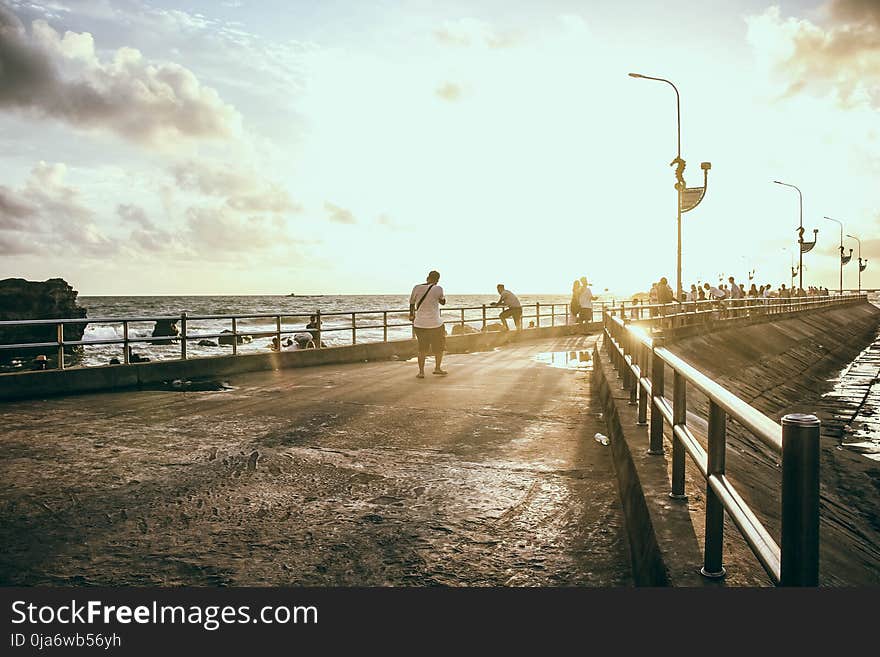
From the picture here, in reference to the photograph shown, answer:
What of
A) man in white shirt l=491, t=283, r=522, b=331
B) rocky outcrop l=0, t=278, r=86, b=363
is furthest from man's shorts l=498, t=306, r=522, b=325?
rocky outcrop l=0, t=278, r=86, b=363

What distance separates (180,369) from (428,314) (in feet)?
17.2

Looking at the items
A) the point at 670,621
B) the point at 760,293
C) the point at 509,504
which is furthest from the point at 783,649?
the point at 760,293

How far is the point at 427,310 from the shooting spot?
13141 mm

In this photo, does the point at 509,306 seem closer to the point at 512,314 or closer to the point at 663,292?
the point at 512,314

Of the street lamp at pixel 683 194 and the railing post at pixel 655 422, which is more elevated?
the street lamp at pixel 683 194

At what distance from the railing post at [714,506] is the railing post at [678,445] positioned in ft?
2.83

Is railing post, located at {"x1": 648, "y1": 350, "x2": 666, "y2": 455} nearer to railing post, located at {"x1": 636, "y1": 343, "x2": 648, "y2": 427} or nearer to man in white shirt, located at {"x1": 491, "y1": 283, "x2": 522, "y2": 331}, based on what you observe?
railing post, located at {"x1": 636, "y1": 343, "x2": 648, "y2": 427}

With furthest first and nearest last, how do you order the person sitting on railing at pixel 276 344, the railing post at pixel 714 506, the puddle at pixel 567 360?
the person sitting on railing at pixel 276 344
the puddle at pixel 567 360
the railing post at pixel 714 506

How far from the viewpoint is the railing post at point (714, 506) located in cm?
288

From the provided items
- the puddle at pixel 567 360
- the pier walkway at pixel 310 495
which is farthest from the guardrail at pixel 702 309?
the pier walkway at pixel 310 495

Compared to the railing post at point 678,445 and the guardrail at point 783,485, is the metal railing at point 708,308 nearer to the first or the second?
the railing post at point 678,445

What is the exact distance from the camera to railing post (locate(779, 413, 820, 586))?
1980mm

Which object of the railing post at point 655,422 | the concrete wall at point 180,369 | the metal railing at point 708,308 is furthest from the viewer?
the metal railing at point 708,308

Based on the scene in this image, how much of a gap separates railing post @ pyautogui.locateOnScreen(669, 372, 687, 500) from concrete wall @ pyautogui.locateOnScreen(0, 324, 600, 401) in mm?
10752
